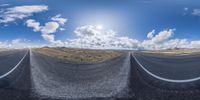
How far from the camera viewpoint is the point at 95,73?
26734 millimetres

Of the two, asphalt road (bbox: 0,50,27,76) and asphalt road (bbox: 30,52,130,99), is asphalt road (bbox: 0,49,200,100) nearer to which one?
asphalt road (bbox: 30,52,130,99)

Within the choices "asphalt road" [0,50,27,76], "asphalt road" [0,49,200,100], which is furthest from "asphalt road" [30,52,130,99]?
"asphalt road" [0,50,27,76]

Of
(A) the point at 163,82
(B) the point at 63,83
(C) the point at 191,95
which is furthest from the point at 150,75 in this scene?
(C) the point at 191,95

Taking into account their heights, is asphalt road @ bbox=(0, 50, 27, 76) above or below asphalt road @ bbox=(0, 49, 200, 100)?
above

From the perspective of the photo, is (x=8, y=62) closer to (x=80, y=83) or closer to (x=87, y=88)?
(x=80, y=83)

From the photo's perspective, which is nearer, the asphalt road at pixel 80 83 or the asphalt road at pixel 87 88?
the asphalt road at pixel 87 88

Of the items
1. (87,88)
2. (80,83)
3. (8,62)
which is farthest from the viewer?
(8,62)

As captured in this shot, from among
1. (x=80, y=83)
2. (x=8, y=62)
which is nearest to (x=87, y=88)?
(x=80, y=83)

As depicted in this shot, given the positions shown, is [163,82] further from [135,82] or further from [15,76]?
[15,76]

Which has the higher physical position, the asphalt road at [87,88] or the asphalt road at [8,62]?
the asphalt road at [8,62]

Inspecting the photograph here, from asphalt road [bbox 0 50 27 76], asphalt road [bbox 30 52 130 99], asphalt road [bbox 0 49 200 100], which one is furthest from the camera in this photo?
asphalt road [bbox 0 50 27 76]

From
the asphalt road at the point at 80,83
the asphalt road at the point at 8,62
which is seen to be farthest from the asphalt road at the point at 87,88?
the asphalt road at the point at 8,62

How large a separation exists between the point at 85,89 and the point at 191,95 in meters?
4.90

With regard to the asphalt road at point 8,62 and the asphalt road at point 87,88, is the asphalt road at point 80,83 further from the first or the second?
the asphalt road at point 8,62
